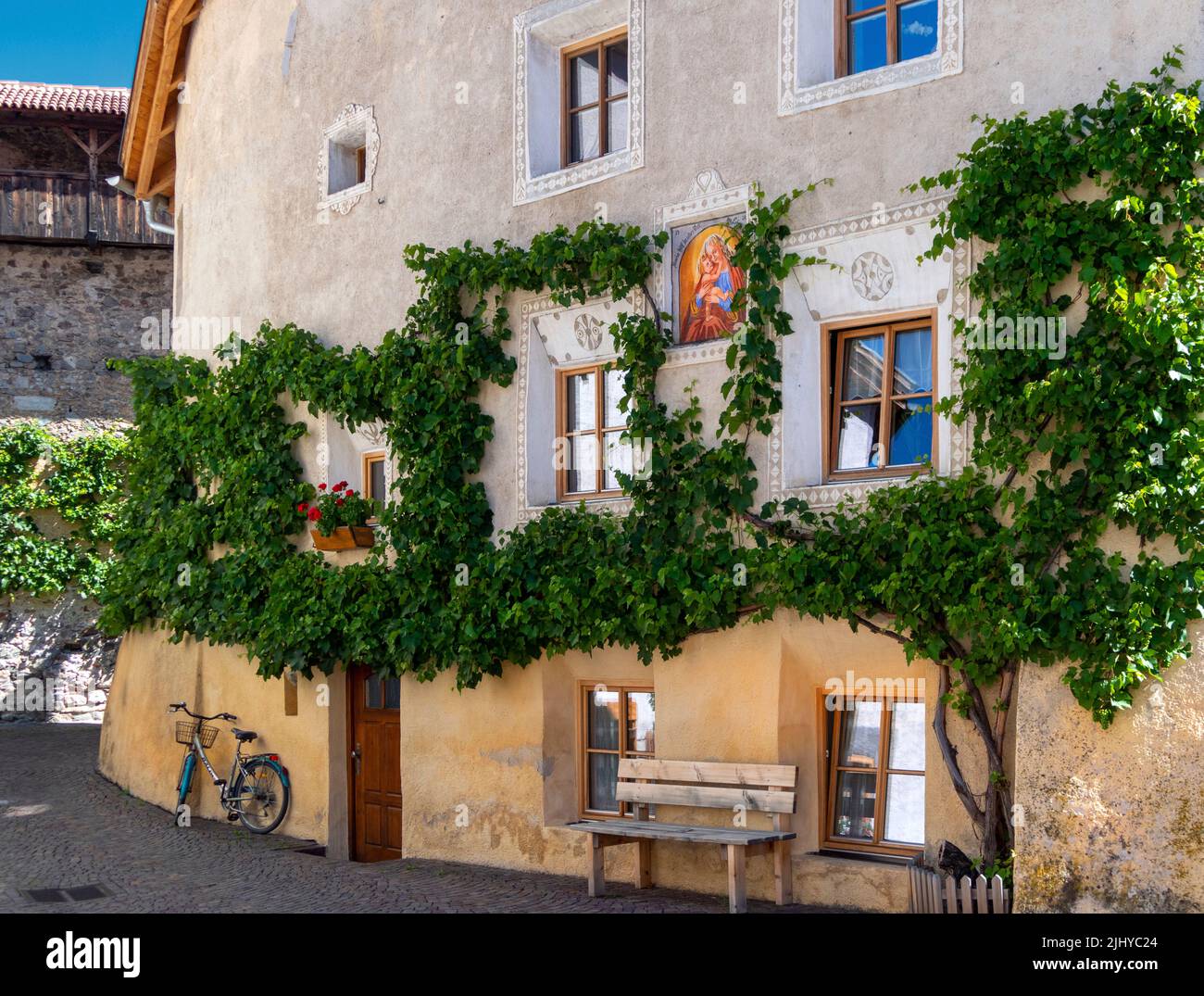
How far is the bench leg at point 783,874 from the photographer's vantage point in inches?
358

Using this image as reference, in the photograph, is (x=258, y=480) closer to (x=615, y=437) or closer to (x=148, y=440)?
(x=148, y=440)

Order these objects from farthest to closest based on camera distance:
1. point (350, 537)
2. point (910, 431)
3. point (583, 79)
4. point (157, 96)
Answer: point (157, 96), point (350, 537), point (583, 79), point (910, 431)

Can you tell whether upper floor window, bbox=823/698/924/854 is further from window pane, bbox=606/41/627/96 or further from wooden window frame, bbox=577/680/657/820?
window pane, bbox=606/41/627/96

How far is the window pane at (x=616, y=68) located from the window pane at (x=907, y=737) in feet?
16.7

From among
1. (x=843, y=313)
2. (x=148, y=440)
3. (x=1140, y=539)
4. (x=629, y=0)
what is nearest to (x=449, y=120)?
(x=629, y=0)

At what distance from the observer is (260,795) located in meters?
13.7

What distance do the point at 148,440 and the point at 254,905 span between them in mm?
7087

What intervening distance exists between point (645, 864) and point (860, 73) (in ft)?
17.7

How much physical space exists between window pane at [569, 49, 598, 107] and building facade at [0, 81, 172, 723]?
1386 cm

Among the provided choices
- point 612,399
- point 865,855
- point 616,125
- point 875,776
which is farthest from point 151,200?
point 865,855

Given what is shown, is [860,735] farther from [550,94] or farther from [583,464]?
[550,94]

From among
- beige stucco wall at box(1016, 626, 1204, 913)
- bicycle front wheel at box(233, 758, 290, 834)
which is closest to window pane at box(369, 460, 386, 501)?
bicycle front wheel at box(233, 758, 290, 834)

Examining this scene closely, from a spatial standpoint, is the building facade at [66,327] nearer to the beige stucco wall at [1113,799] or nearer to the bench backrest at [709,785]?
the bench backrest at [709,785]

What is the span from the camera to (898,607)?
855 cm
